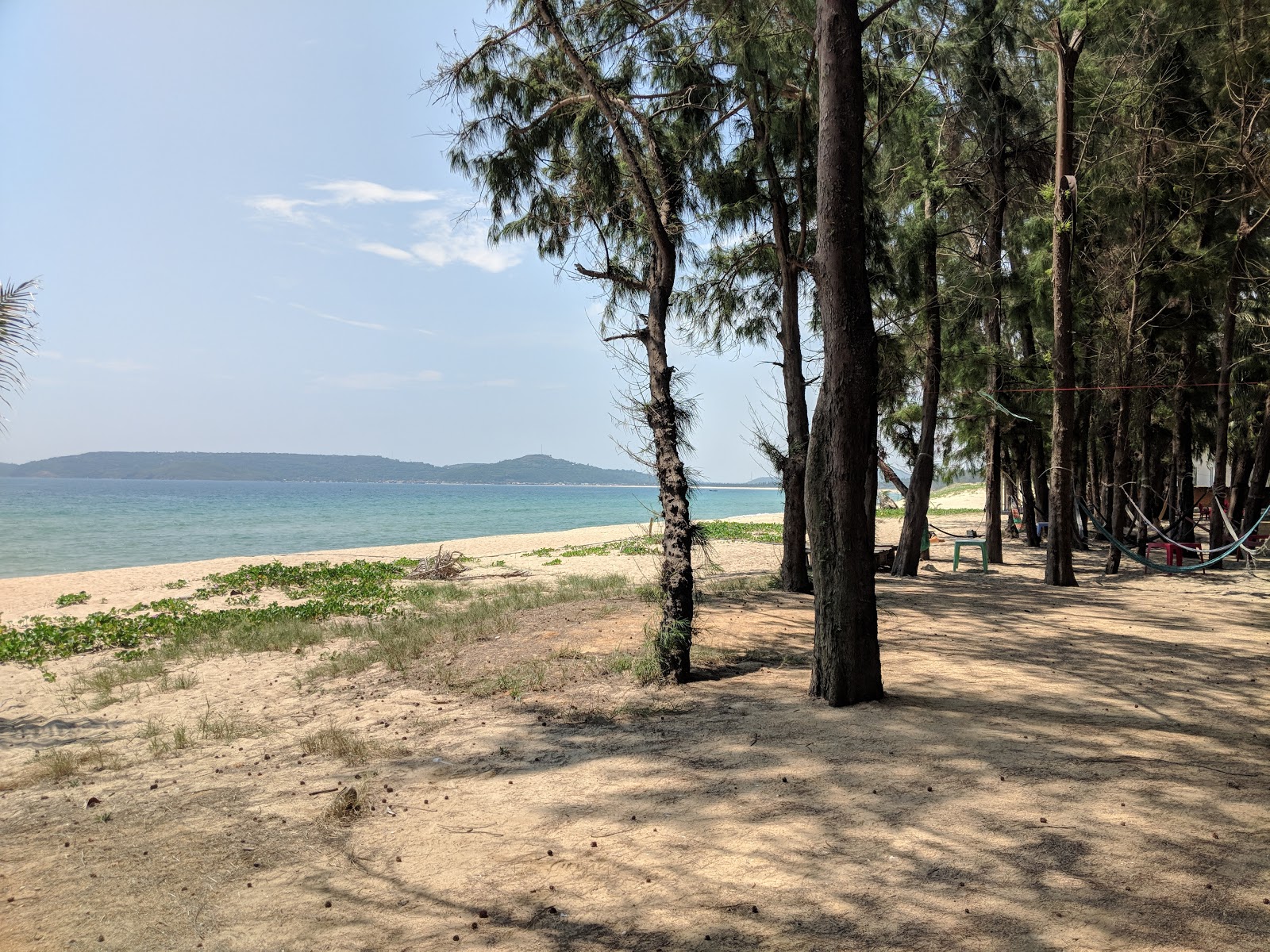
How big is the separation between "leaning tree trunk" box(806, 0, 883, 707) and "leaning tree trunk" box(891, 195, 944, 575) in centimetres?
737

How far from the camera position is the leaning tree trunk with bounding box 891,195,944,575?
12.7m

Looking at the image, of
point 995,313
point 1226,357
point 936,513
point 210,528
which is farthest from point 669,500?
point 210,528

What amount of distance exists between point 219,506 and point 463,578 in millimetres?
61656

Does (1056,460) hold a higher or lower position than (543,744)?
higher

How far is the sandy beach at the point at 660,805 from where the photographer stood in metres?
3.14

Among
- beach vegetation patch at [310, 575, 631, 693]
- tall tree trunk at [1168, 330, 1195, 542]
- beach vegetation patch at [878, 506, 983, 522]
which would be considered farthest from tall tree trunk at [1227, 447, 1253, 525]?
beach vegetation patch at [878, 506, 983, 522]

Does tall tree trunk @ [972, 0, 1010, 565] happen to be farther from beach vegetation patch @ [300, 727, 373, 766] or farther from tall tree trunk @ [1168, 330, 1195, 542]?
beach vegetation patch @ [300, 727, 373, 766]

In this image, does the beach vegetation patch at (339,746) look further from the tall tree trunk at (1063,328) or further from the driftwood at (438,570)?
the tall tree trunk at (1063,328)

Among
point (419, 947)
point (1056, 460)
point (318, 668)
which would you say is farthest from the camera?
point (1056, 460)

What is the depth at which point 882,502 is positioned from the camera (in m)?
25.3

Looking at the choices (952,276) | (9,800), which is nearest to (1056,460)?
(952,276)

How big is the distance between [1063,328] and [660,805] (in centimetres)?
1076

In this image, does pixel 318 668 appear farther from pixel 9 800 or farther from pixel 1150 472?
pixel 1150 472

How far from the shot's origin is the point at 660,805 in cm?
419
